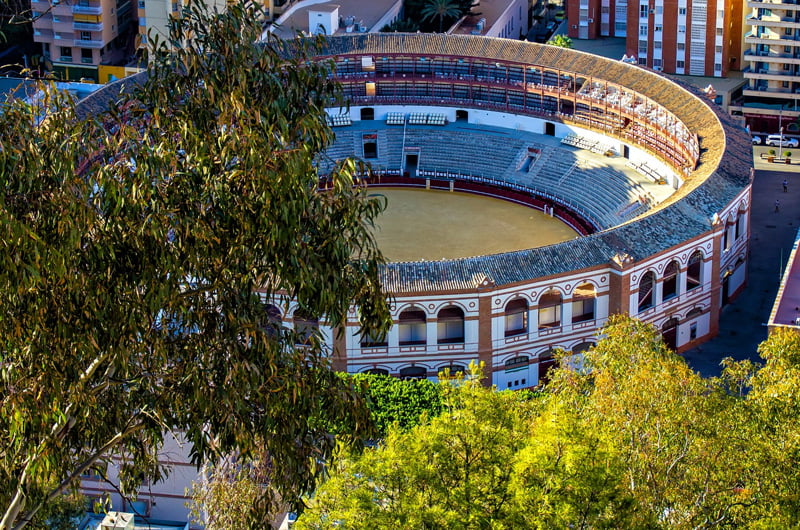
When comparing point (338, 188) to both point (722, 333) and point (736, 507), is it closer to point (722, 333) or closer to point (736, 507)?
point (736, 507)

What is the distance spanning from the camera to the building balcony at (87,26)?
138125mm

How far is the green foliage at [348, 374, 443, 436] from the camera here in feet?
248

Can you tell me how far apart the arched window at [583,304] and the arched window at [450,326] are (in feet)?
23.6

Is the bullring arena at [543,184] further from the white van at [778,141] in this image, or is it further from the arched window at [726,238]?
the white van at [778,141]

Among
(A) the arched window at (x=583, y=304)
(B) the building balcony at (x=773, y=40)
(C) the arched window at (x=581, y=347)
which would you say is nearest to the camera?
(A) the arched window at (x=583, y=304)

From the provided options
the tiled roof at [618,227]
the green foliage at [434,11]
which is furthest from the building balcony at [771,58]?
the green foliage at [434,11]

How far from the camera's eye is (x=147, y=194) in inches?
1419

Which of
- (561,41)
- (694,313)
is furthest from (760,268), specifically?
(561,41)

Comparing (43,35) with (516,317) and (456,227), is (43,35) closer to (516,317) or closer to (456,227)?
(456,227)

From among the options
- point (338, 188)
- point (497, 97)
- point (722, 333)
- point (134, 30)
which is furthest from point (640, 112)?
point (338, 188)

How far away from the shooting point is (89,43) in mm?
138375

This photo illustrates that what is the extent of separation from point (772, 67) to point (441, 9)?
3470cm

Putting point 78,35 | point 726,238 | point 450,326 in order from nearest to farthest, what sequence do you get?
point 450,326, point 726,238, point 78,35

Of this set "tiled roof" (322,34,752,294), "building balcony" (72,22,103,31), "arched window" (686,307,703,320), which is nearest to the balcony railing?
"building balcony" (72,22,103,31)
